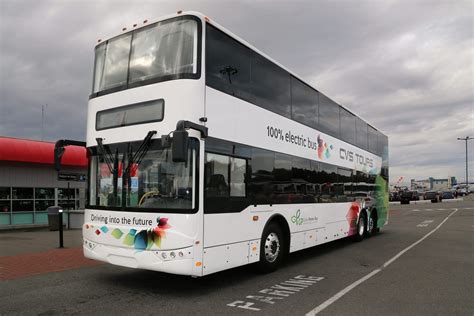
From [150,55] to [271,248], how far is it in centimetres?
423

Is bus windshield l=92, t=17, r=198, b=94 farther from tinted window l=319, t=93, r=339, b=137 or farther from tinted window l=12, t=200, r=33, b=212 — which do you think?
tinted window l=12, t=200, r=33, b=212

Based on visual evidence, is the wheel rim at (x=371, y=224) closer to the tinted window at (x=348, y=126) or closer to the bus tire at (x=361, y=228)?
the bus tire at (x=361, y=228)

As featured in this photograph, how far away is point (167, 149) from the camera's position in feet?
21.0

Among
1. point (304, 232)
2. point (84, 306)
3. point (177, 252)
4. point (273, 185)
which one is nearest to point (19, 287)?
point (84, 306)

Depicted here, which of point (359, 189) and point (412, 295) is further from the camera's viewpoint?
point (359, 189)

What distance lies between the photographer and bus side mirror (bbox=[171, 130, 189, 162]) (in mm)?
5621

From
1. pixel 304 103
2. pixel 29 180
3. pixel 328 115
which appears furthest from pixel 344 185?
pixel 29 180

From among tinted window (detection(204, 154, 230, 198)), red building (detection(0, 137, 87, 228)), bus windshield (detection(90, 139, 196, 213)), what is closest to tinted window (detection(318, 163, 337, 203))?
tinted window (detection(204, 154, 230, 198))

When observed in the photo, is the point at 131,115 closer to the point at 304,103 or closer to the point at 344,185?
the point at 304,103

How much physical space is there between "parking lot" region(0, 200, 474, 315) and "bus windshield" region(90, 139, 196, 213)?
140 centimetres

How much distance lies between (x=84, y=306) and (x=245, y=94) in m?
4.35

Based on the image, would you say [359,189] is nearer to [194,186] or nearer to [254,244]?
[254,244]

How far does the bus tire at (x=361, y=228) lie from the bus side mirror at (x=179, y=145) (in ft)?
31.2

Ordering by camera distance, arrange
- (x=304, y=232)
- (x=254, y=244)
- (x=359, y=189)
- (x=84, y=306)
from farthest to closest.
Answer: (x=359, y=189) → (x=304, y=232) → (x=254, y=244) → (x=84, y=306)
